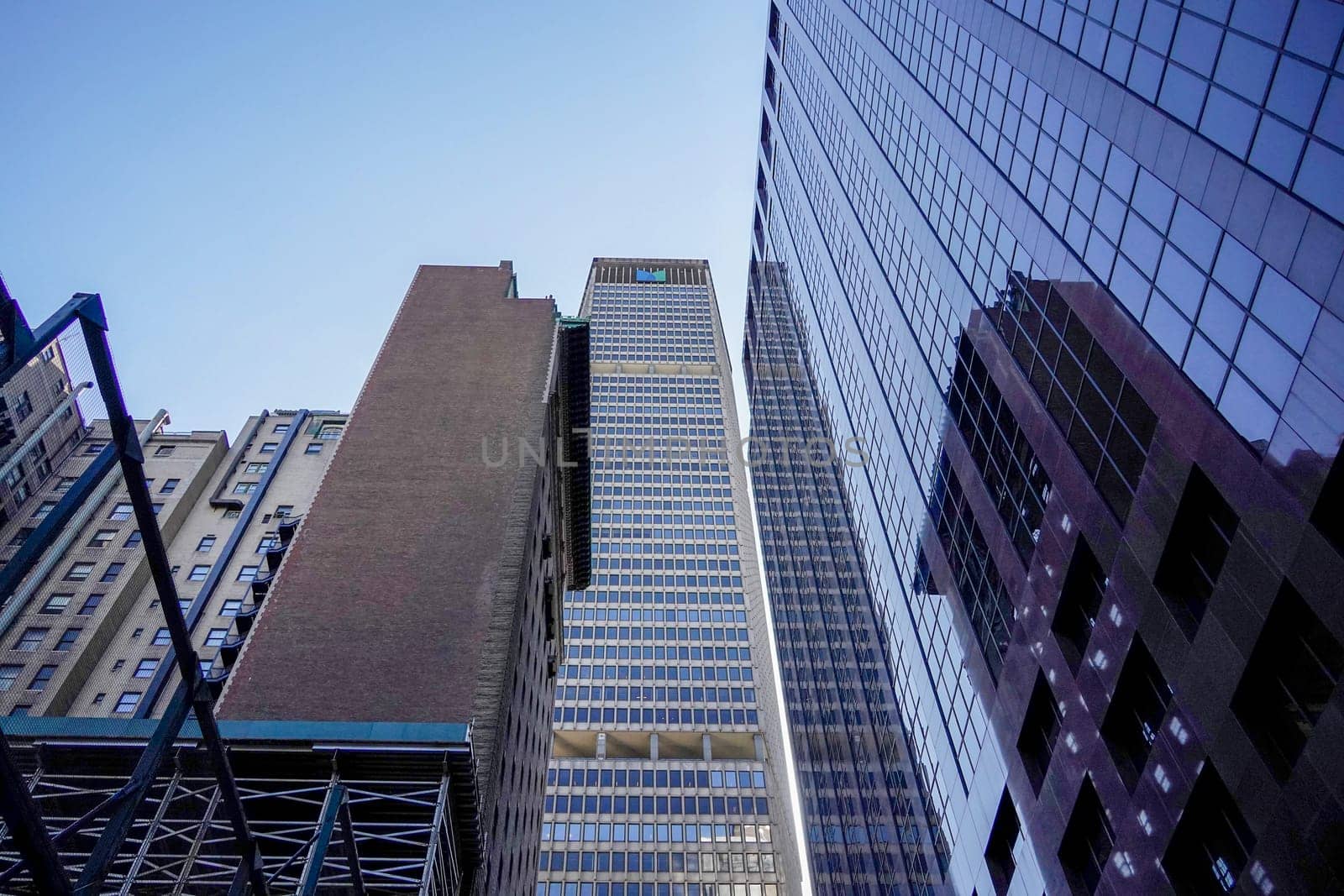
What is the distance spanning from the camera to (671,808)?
106 m

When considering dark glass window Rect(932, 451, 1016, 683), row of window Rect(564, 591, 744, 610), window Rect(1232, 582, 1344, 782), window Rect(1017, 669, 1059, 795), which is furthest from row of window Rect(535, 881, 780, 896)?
window Rect(1232, 582, 1344, 782)

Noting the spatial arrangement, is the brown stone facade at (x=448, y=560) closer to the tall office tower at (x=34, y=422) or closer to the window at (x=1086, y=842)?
the window at (x=1086, y=842)

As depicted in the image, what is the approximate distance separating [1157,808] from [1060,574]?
8500mm

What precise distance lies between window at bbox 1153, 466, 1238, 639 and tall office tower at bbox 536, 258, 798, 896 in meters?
81.2

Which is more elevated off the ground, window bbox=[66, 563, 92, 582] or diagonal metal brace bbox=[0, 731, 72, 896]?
window bbox=[66, 563, 92, 582]

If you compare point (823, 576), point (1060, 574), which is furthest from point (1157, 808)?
point (823, 576)

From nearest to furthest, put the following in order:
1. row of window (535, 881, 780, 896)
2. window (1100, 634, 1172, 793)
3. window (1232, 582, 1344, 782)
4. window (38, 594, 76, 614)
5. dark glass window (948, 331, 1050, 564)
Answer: window (1232, 582, 1344, 782) → window (1100, 634, 1172, 793) → dark glass window (948, 331, 1050, 564) → window (38, 594, 76, 614) → row of window (535, 881, 780, 896)

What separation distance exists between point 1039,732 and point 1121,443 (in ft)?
40.4

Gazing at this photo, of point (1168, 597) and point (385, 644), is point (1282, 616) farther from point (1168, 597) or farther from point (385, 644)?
point (385, 644)

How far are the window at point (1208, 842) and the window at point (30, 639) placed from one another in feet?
149

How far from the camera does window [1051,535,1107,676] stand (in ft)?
102

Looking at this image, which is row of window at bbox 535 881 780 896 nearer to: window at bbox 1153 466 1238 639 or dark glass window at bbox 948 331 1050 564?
dark glass window at bbox 948 331 1050 564

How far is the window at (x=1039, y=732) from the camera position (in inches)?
1315

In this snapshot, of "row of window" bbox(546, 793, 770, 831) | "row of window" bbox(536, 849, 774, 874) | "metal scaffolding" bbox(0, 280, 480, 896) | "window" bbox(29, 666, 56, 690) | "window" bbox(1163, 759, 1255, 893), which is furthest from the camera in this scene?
"row of window" bbox(546, 793, 770, 831)
